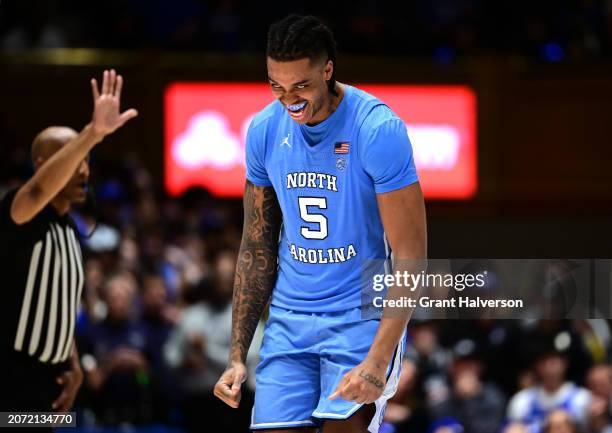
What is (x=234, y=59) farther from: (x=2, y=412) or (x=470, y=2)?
(x=2, y=412)

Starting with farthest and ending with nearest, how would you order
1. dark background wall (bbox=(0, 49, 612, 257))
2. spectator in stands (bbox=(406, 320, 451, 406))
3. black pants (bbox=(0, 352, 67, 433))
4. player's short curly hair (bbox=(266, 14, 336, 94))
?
dark background wall (bbox=(0, 49, 612, 257))
spectator in stands (bbox=(406, 320, 451, 406))
black pants (bbox=(0, 352, 67, 433))
player's short curly hair (bbox=(266, 14, 336, 94))

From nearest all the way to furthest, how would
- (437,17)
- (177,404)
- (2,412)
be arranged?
(2,412) → (177,404) → (437,17)

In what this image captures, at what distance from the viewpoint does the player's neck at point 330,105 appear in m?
4.14

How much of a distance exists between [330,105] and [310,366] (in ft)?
3.14

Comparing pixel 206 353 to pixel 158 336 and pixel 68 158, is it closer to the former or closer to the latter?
pixel 158 336

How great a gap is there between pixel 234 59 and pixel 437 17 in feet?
8.14

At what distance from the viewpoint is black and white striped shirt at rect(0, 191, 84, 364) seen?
16.3 ft

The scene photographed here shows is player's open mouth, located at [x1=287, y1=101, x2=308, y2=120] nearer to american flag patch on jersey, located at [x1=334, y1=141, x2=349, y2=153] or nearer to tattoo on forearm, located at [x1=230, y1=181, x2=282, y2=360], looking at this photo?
american flag patch on jersey, located at [x1=334, y1=141, x2=349, y2=153]

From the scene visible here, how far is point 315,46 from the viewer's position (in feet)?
13.1

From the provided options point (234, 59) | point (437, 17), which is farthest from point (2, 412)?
point (437, 17)

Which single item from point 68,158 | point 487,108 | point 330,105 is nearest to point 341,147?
point 330,105

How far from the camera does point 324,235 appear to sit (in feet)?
13.5

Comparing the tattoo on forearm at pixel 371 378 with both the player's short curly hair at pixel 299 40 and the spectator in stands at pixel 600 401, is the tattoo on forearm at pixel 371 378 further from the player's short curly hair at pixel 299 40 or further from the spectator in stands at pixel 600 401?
the spectator in stands at pixel 600 401

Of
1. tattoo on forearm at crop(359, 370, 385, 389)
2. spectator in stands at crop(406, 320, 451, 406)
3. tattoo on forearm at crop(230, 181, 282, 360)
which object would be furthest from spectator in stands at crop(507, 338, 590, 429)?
tattoo on forearm at crop(359, 370, 385, 389)
